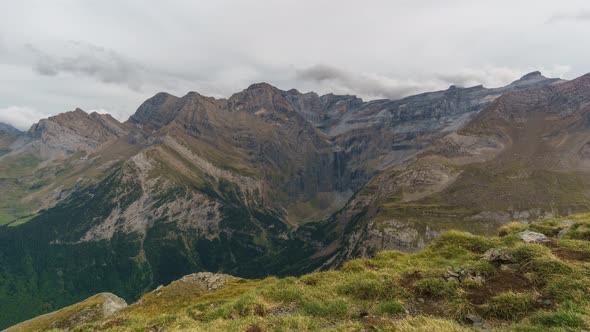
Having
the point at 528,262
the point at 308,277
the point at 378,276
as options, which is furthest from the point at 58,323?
the point at 528,262

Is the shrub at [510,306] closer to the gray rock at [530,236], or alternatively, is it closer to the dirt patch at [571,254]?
the dirt patch at [571,254]

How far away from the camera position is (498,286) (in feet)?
49.2

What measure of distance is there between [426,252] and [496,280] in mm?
9885

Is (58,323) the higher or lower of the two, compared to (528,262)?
lower

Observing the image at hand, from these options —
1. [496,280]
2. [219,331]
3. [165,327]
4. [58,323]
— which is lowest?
[58,323]

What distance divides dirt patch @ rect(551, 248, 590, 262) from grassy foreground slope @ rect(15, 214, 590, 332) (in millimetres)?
42

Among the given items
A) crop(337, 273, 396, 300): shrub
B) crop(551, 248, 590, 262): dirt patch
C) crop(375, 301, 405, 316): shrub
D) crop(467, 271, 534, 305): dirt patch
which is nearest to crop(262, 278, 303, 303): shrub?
crop(337, 273, 396, 300): shrub

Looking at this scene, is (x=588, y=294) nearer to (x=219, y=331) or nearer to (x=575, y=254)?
(x=575, y=254)

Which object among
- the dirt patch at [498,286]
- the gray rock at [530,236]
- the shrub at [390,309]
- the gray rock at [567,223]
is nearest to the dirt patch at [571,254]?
the dirt patch at [498,286]

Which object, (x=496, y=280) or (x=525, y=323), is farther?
(x=496, y=280)

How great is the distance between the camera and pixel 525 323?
11.3m

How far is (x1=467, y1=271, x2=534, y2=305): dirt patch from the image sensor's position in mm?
14297

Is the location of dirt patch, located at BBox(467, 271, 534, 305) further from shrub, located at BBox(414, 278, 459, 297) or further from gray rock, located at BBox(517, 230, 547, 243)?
gray rock, located at BBox(517, 230, 547, 243)

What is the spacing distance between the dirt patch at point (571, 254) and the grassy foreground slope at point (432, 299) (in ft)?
0.14
